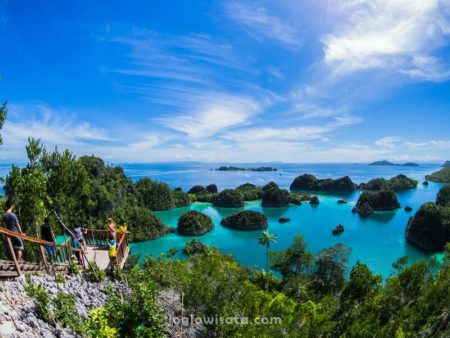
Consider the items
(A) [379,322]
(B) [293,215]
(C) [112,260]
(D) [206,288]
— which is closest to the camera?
(A) [379,322]

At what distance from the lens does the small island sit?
6819cm

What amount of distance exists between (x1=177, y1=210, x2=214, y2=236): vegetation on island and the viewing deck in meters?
50.7

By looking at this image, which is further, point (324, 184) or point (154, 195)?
point (324, 184)

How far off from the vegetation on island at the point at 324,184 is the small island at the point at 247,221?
Result: 74729 mm

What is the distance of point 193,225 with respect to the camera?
63.0 m

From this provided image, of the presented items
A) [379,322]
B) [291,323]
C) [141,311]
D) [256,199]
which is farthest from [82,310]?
[256,199]

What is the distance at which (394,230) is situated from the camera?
70.4 meters

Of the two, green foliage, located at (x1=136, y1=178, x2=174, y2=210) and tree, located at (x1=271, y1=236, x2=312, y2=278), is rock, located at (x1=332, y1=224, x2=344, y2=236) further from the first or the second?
green foliage, located at (x1=136, y1=178, x2=174, y2=210)

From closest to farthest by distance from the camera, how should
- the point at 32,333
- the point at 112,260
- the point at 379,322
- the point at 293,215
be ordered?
1. the point at 32,333
2. the point at 379,322
3. the point at 112,260
4. the point at 293,215

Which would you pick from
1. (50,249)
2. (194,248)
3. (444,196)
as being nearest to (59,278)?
(50,249)

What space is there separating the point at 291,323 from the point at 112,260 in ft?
23.8

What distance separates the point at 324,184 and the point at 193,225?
8980 centimetres

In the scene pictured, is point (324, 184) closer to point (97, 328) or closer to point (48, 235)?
point (48, 235)

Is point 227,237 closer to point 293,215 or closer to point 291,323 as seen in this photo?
point 293,215
